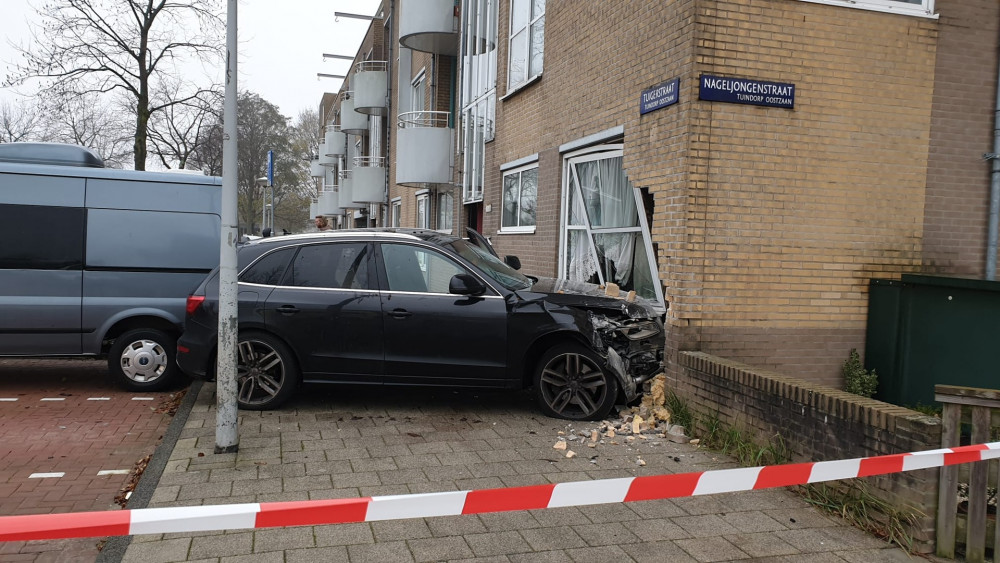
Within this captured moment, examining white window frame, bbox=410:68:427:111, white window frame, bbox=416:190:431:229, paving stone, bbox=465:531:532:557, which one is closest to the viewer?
paving stone, bbox=465:531:532:557

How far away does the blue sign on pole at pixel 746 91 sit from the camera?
6.40 m

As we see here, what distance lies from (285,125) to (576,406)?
59.9 metres

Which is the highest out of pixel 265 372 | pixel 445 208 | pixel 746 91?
pixel 746 91

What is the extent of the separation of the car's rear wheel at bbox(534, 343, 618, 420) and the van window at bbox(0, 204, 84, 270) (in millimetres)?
5027

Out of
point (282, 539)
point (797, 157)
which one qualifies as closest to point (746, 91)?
point (797, 157)

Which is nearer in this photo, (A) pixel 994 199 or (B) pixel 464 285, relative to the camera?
(B) pixel 464 285

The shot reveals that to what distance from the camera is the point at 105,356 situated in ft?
26.0

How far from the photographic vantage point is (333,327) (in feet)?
21.6

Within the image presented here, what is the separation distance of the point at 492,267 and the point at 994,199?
4826mm

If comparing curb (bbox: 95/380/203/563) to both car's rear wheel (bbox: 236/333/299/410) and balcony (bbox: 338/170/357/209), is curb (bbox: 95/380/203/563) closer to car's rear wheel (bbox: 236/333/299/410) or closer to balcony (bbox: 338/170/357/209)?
car's rear wheel (bbox: 236/333/299/410)

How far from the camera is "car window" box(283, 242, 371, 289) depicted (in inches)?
265

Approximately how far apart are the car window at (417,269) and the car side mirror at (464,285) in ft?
0.41

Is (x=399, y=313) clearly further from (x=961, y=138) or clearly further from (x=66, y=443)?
(x=961, y=138)

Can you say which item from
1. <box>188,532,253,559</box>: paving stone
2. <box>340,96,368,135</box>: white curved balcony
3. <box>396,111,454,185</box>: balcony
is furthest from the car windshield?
<box>340,96,368,135</box>: white curved balcony
